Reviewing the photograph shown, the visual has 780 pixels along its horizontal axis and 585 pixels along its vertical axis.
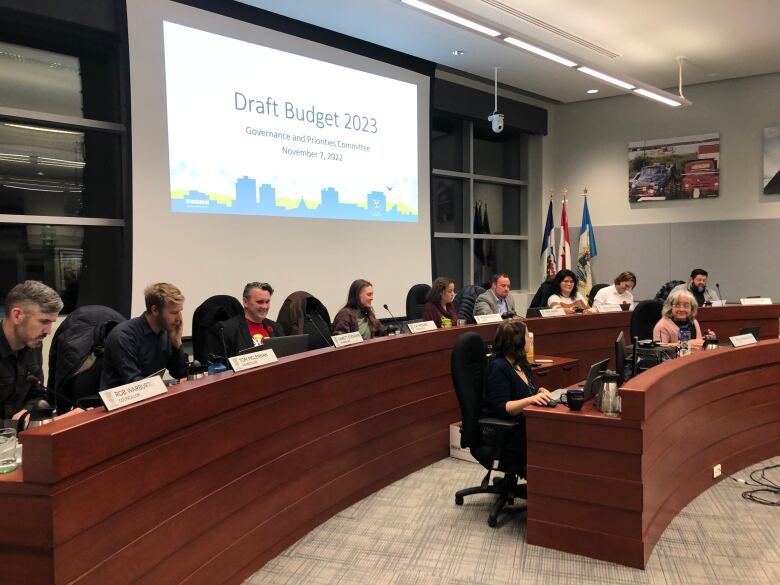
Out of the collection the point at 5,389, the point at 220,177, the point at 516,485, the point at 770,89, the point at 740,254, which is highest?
the point at 770,89

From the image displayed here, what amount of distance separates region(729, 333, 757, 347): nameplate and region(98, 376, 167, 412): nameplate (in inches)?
133

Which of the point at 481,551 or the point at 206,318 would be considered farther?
the point at 206,318

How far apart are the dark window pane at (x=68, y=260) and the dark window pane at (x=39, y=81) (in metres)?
0.88

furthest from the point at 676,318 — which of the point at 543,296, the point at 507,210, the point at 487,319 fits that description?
the point at 507,210

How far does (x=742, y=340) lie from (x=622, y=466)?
1815 mm

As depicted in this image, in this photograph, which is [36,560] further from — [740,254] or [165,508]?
[740,254]

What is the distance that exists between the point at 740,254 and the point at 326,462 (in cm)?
642

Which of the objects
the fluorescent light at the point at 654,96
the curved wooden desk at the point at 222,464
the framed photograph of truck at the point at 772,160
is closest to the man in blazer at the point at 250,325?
the curved wooden desk at the point at 222,464

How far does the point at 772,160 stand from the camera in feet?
23.6

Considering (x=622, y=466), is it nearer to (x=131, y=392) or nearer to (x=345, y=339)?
(x=345, y=339)

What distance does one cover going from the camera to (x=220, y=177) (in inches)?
195

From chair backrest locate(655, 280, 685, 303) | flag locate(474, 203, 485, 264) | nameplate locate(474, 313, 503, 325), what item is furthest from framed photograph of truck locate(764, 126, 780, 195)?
nameplate locate(474, 313, 503, 325)

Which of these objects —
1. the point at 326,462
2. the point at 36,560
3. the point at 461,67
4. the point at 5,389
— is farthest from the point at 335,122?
the point at 36,560

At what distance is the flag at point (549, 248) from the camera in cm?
852
